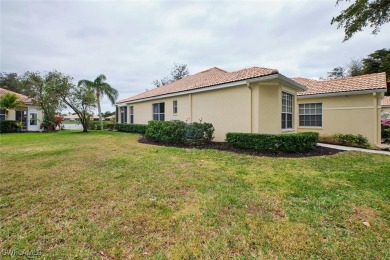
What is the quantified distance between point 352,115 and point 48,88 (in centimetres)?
2409

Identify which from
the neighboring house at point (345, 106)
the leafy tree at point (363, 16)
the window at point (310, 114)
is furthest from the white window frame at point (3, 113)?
the leafy tree at point (363, 16)

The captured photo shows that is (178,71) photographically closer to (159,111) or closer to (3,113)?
(159,111)

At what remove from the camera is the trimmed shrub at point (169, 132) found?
34.0ft

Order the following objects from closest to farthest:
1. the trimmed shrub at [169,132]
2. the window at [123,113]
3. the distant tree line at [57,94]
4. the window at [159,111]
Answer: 1. the trimmed shrub at [169,132]
2. the window at [159,111]
3. the distant tree line at [57,94]
4. the window at [123,113]

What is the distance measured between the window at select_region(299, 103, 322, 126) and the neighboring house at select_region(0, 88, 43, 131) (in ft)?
86.9

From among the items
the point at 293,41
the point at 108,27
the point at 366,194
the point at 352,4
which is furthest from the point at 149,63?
the point at 366,194

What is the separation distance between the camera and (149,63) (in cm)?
2331

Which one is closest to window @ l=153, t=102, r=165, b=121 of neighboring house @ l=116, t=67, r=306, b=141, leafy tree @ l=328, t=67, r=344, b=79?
neighboring house @ l=116, t=67, r=306, b=141

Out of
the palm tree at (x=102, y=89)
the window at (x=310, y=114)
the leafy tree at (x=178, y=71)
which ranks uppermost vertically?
the leafy tree at (x=178, y=71)

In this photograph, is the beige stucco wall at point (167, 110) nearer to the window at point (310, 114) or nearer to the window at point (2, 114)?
the window at point (310, 114)

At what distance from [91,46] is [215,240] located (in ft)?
54.2

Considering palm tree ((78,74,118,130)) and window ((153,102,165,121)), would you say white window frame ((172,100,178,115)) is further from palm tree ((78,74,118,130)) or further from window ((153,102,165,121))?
palm tree ((78,74,118,130))

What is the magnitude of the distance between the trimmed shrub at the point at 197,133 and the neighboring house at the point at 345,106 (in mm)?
8680

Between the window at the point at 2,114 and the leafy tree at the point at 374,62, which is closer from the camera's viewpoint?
the window at the point at 2,114
